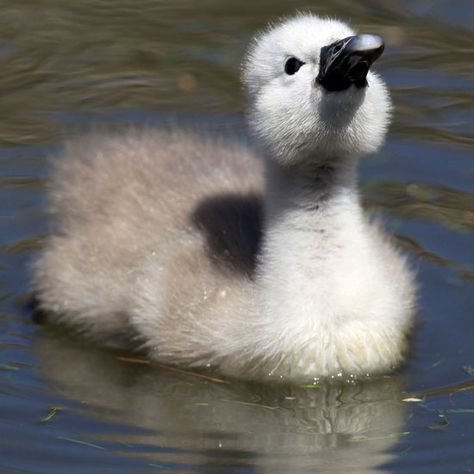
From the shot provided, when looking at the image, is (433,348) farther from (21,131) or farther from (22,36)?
(22,36)

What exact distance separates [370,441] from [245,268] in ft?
3.36

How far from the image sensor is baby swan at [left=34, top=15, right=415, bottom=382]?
6273 mm

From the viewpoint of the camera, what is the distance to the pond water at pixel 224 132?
5.90 metres

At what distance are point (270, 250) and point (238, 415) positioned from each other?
0.69 m

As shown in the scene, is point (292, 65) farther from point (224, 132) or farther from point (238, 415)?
point (224, 132)

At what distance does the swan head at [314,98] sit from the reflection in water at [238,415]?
37.2 inches

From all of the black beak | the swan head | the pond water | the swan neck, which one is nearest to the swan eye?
the swan head

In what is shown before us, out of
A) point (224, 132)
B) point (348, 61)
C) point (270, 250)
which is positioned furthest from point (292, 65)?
point (224, 132)

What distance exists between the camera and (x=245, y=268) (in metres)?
6.64

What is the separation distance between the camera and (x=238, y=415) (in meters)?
6.23

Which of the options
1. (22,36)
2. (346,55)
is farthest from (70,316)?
(22,36)

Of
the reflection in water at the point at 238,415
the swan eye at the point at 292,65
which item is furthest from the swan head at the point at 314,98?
the reflection in water at the point at 238,415

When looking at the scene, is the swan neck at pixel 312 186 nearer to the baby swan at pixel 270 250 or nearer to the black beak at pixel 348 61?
the baby swan at pixel 270 250

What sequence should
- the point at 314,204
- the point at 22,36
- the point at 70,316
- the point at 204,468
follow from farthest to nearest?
the point at 22,36 → the point at 70,316 → the point at 314,204 → the point at 204,468
